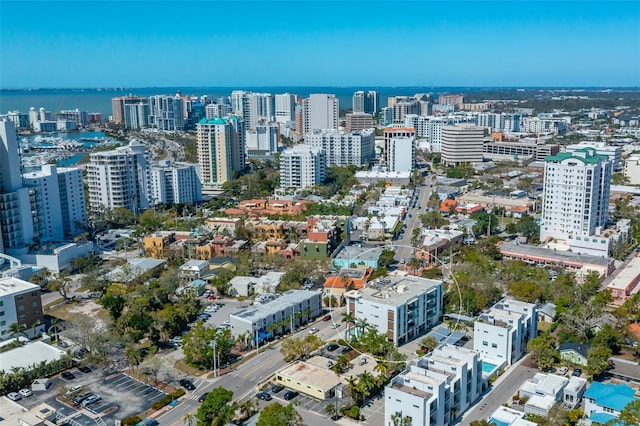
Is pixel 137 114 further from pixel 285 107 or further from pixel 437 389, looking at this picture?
pixel 437 389

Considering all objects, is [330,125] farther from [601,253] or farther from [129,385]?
[129,385]

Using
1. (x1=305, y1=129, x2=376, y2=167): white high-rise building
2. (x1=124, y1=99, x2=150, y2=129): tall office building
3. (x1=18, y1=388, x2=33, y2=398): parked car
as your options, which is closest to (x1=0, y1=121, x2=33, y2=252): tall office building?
(x1=18, y1=388, x2=33, y2=398): parked car

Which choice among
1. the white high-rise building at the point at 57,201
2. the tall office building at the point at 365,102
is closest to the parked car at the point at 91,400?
the white high-rise building at the point at 57,201

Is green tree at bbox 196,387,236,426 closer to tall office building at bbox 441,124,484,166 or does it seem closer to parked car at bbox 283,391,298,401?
parked car at bbox 283,391,298,401

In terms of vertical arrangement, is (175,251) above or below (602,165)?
below

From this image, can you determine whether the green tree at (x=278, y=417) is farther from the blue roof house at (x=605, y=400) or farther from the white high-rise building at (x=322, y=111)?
the white high-rise building at (x=322, y=111)

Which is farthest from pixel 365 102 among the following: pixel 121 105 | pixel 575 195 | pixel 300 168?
pixel 575 195

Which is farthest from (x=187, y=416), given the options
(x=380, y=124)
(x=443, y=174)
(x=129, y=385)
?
(x=380, y=124)
